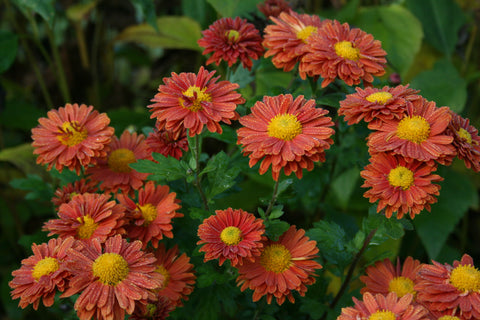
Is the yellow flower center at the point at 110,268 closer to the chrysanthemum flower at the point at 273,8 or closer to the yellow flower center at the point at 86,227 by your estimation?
the yellow flower center at the point at 86,227

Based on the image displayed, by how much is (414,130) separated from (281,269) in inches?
10.3

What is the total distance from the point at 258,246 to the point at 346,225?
0.49m

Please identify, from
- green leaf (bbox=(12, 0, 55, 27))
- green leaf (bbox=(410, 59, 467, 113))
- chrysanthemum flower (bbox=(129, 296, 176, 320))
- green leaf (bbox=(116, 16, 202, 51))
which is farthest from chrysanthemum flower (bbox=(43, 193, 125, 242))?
green leaf (bbox=(410, 59, 467, 113))

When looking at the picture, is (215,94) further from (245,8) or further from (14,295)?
(245,8)

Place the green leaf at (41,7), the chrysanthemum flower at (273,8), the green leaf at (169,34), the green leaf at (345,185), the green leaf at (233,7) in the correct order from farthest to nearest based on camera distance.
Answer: the green leaf at (169,34) < the green leaf at (345,185) < the green leaf at (233,7) < the green leaf at (41,7) < the chrysanthemum flower at (273,8)

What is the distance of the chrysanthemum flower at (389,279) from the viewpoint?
0.75 meters

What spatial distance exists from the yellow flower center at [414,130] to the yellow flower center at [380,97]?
0.04m

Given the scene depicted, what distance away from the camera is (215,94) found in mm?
729

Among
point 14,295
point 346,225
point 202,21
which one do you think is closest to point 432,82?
point 346,225

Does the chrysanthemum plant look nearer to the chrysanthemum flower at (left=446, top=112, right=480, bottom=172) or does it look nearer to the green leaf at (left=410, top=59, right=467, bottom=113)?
the chrysanthemum flower at (left=446, top=112, right=480, bottom=172)

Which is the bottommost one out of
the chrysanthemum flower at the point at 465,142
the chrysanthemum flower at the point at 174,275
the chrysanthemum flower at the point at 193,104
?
the chrysanthemum flower at the point at 174,275

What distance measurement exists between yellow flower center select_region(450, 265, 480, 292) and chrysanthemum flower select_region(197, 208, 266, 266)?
0.82ft

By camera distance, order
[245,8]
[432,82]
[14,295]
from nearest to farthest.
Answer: [14,295], [245,8], [432,82]

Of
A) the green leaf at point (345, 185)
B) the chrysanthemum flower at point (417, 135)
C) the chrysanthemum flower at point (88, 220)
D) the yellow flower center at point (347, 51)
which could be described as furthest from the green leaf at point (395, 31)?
Result: the chrysanthemum flower at point (88, 220)
